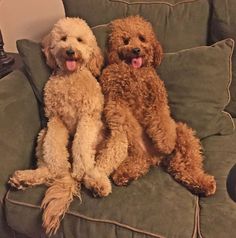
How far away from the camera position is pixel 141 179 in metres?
1.33

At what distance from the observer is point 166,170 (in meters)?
1.39

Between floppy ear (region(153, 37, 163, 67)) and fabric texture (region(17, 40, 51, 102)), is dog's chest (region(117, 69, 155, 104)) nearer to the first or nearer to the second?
floppy ear (region(153, 37, 163, 67))

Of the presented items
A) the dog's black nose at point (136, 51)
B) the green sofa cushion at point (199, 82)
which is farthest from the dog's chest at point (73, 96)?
the green sofa cushion at point (199, 82)

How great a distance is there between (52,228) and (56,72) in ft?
2.12

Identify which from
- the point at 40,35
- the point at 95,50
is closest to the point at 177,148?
the point at 95,50

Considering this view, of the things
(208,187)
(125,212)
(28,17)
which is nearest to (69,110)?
(125,212)

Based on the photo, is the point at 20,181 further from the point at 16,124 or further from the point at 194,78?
the point at 194,78

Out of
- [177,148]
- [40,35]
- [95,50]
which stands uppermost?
[95,50]

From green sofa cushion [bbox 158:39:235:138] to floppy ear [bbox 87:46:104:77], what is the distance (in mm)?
258

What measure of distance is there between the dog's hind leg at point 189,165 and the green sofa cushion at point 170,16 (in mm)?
403

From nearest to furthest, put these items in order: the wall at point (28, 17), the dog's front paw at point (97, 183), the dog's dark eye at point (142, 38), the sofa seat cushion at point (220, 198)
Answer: the sofa seat cushion at point (220, 198)
the dog's front paw at point (97, 183)
the dog's dark eye at point (142, 38)
the wall at point (28, 17)

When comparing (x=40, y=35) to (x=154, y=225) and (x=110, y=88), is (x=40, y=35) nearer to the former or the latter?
(x=110, y=88)

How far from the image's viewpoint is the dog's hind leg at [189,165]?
4.14ft

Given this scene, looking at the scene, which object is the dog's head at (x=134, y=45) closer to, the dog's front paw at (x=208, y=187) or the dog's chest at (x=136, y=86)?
the dog's chest at (x=136, y=86)
